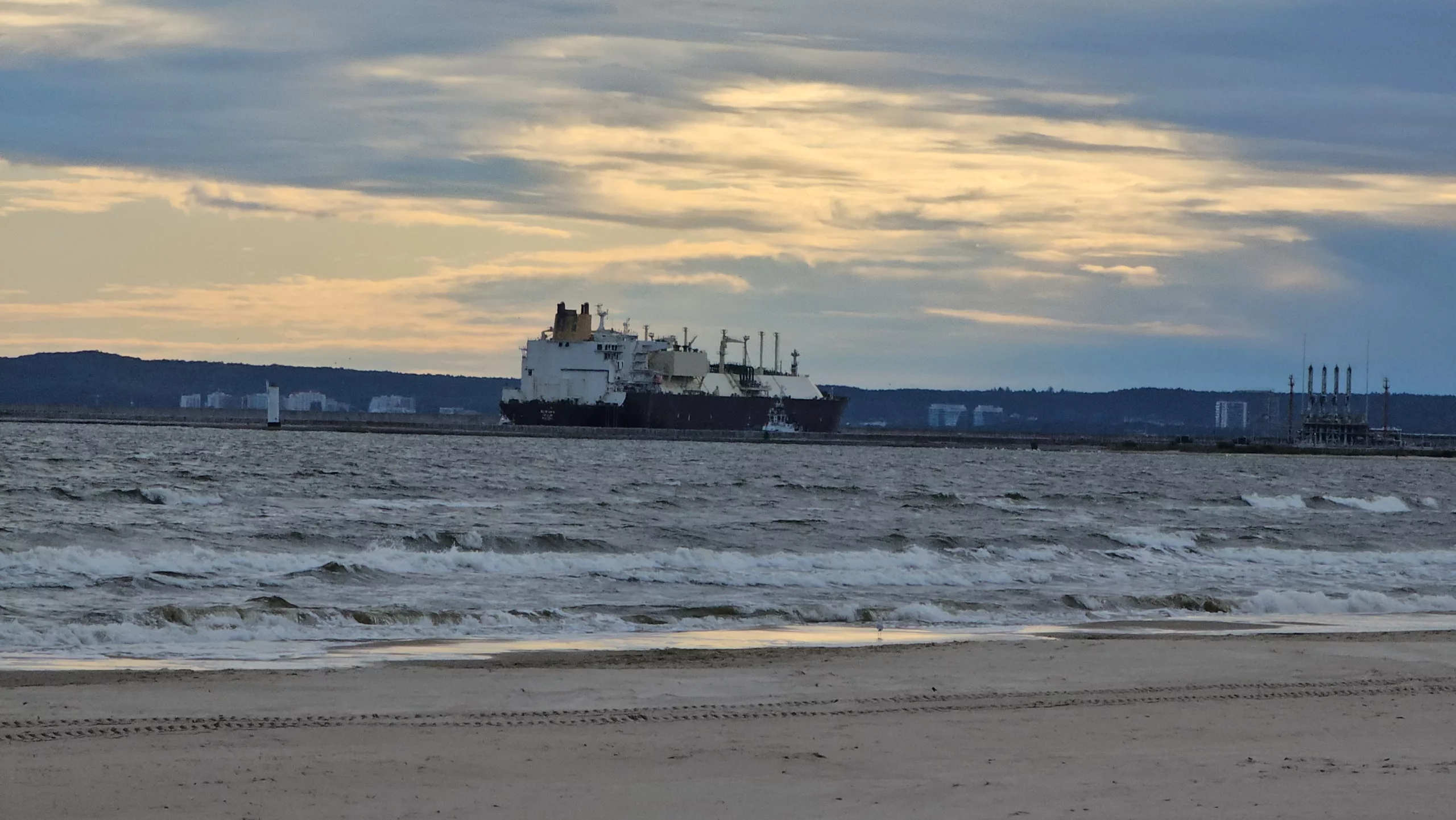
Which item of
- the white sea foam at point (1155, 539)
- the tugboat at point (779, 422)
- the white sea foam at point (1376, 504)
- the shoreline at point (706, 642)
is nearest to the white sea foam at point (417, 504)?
the white sea foam at point (1155, 539)

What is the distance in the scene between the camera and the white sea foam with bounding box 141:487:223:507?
1148 inches

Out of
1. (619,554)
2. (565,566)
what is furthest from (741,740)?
(619,554)

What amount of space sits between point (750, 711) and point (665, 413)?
82.0 metres

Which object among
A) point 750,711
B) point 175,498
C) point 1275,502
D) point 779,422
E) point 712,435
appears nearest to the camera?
point 750,711

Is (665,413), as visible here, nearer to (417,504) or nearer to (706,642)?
(417,504)

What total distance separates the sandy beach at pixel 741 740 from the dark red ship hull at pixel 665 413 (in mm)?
79105

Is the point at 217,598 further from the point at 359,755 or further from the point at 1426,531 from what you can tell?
the point at 1426,531

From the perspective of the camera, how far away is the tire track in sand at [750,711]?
802cm

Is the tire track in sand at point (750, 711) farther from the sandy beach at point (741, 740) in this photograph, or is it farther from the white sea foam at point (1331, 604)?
the white sea foam at point (1331, 604)

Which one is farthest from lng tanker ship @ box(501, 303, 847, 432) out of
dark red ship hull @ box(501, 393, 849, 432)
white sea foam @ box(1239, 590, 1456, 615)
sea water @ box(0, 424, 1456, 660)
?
white sea foam @ box(1239, 590, 1456, 615)

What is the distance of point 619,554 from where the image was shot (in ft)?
73.2

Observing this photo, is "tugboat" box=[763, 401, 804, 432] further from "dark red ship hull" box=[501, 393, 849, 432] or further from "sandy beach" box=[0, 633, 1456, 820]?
"sandy beach" box=[0, 633, 1456, 820]

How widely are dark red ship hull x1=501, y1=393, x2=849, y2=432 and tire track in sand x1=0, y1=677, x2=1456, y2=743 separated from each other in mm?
80413

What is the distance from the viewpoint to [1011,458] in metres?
81.1
